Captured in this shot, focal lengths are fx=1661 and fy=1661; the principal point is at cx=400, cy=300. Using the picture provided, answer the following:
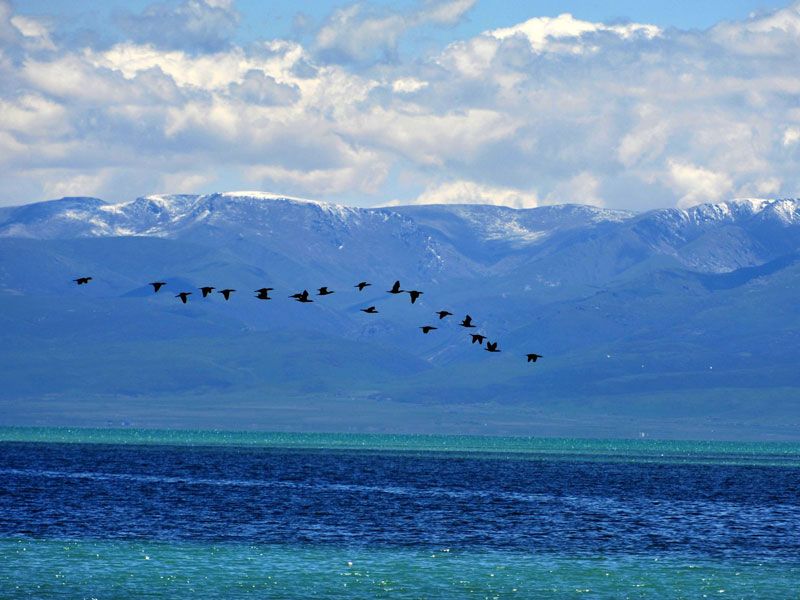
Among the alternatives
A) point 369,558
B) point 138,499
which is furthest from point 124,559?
point 138,499

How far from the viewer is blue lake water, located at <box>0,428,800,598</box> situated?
75625mm

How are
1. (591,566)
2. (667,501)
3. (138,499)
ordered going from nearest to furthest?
1. (591,566)
2. (138,499)
3. (667,501)

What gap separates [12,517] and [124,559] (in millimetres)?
23969

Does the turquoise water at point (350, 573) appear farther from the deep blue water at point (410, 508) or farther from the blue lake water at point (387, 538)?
the deep blue water at point (410, 508)

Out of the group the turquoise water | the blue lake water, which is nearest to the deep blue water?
the blue lake water

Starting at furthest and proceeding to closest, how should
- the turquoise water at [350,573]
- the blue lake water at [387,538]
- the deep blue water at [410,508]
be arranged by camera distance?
the deep blue water at [410,508]
the blue lake water at [387,538]
the turquoise water at [350,573]

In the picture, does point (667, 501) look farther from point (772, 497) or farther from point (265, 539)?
point (265, 539)

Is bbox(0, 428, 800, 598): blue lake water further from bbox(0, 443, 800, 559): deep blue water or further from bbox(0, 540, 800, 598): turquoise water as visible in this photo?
bbox(0, 443, 800, 559): deep blue water

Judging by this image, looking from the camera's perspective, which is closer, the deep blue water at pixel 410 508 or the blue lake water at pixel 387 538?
the blue lake water at pixel 387 538

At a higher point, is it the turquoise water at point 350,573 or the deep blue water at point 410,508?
the deep blue water at point 410,508

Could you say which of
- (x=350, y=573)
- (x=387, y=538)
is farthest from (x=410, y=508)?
(x=350, y=573)

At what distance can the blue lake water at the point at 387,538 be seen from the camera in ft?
248

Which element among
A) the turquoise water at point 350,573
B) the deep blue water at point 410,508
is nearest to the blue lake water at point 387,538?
the turquoise water at point 350,573

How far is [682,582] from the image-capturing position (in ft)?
256
